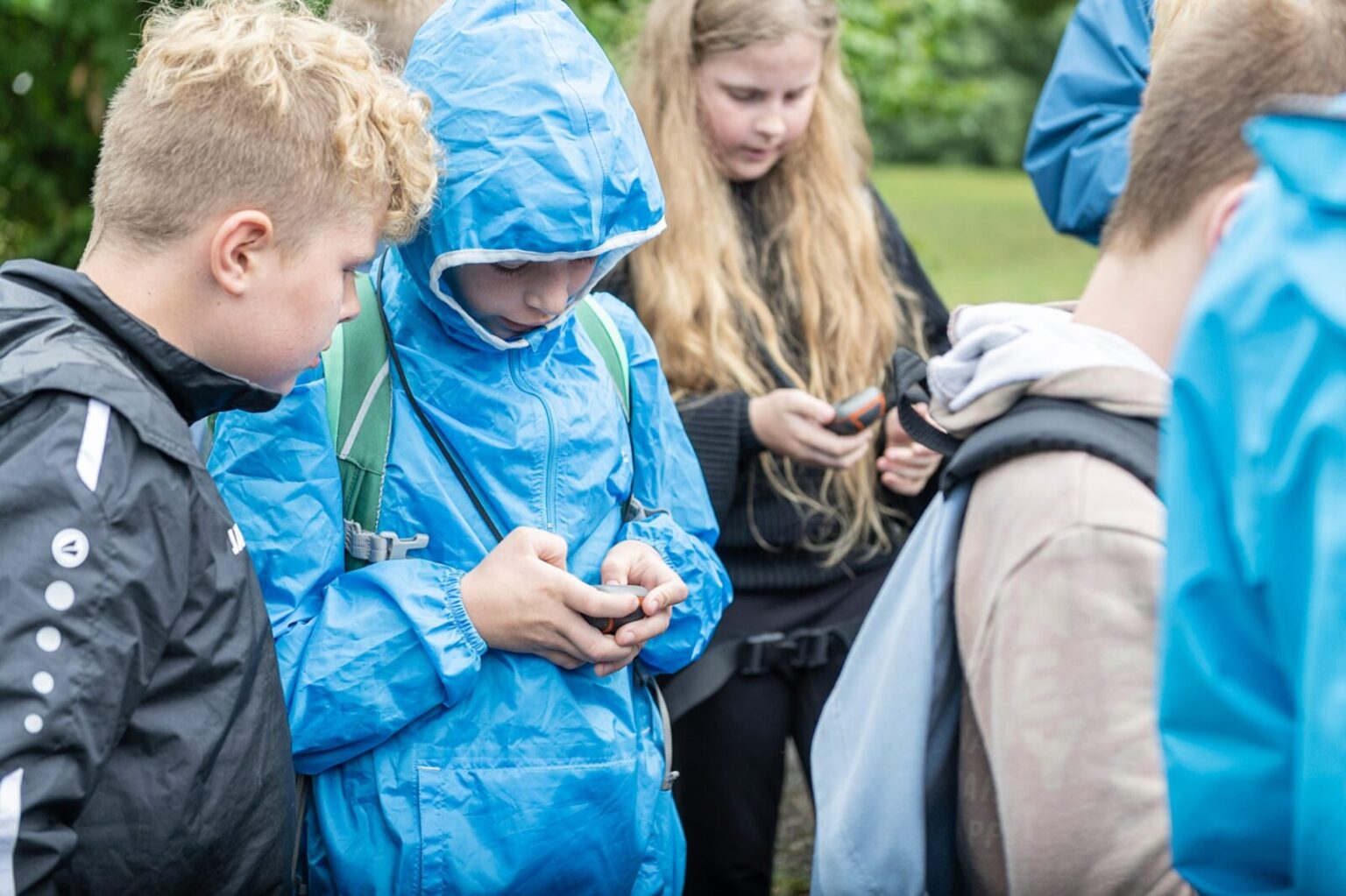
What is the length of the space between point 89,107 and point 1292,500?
450 centimetres

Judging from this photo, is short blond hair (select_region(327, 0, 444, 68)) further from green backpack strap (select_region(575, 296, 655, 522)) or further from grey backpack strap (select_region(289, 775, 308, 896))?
grey backpack strap (select_region(289, 775, 308, 896))

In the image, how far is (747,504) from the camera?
126 inches

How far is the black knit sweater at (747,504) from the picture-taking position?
307cm

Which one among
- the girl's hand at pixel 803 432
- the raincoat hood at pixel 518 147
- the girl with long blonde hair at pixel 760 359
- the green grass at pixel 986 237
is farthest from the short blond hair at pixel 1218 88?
the green grass at pixel 986 237

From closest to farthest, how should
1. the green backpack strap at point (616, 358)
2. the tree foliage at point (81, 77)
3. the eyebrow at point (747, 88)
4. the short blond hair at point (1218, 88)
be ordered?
the short blond hair at point (1218, 88) → the green backpack strap at point (616, 358) → the eyebrow at point (747, 88) → the tree foliage at point (81, 77)

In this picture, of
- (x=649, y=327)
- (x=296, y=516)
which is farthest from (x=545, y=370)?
(x=649, y=327)

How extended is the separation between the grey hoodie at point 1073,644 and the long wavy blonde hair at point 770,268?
1448mm

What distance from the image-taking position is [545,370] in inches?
97.3

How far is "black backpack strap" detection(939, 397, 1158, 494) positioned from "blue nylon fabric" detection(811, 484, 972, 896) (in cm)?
12

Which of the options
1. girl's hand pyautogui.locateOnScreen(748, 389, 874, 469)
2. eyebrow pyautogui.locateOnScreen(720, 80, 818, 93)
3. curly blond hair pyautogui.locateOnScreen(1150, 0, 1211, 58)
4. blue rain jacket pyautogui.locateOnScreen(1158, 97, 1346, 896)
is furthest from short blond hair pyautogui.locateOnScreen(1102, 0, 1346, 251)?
eyebrow pyautogui.locateOnScreen(720, 80, 818, 93)

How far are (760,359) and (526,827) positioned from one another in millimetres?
1319

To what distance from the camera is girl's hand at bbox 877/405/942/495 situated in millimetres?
3227

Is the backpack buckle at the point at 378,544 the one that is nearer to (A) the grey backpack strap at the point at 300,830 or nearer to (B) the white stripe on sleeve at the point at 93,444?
(A) the grey backpack strap at the point at 300,830

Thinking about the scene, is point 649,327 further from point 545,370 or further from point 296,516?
point 296,516
